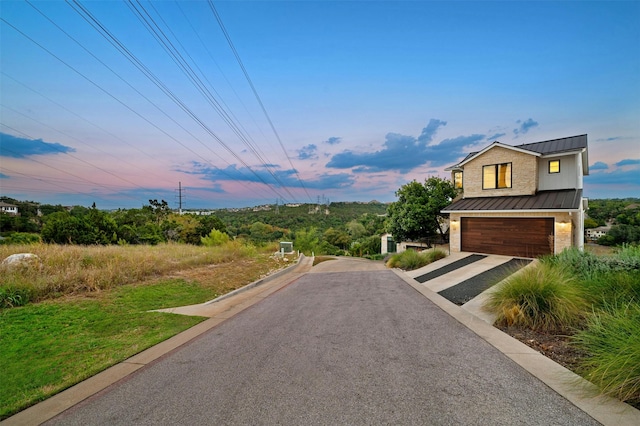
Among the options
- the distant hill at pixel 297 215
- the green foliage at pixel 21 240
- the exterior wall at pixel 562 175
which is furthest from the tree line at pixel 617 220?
the green foliage at pixel 21 240

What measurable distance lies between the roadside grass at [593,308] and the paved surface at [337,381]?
316mm

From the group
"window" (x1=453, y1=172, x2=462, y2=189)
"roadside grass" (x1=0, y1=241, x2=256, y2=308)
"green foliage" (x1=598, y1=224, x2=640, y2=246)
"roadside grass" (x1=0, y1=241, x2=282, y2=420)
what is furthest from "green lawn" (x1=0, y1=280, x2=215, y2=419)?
"green foliage" (x1=598, y1=224, x2=640, y2=246)

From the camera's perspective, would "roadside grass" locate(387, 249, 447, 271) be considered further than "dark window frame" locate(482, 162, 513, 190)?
No

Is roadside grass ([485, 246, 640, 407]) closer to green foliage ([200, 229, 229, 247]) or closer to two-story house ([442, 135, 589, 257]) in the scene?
two-story house ([442, 135, 589, 257])

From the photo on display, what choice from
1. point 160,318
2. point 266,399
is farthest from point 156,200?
point 266,399

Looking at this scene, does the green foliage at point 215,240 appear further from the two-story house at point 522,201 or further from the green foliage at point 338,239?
the green foliage at point 338,239

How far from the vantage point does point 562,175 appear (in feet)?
47.4

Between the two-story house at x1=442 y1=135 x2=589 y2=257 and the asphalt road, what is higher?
the two-story house at x1=442 y1=135 x2=589 y2=257

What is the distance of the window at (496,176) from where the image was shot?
15609 millimetres

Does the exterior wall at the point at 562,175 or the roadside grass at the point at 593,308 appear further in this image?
the exterior wall at the point at 562,175

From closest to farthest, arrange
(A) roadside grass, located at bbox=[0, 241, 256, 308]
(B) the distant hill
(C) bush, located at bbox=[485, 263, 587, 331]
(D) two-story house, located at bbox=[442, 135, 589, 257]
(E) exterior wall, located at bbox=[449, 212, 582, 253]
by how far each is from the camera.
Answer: (C) bush, located at bbox=[485, 263, 587, 331] < (A) roadside grass, located at bbox=[0, 241, 256, 308] < (E) exterior wall, located at bbox=[449, 212, 582, 253] < (D) two-story house, located at bbox=[442, 135, 589, 257] < (B) the distant hill

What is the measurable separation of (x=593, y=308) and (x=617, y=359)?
220cm

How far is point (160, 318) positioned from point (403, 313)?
531 cm

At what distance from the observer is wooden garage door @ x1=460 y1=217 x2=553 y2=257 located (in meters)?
13.2
